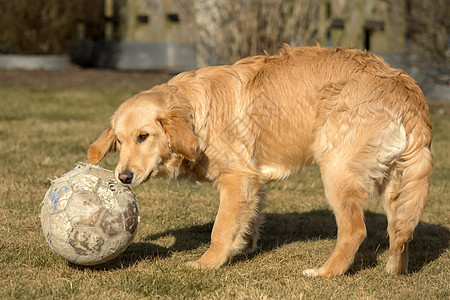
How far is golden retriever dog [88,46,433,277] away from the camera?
4.23 metres

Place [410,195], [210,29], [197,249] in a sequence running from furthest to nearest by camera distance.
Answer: [210,29]
[197,249]
[410,195]

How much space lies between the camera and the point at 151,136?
14.0 feet

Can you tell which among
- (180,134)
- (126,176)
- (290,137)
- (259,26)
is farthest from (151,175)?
(259,26)

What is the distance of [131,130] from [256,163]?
40.2 inches

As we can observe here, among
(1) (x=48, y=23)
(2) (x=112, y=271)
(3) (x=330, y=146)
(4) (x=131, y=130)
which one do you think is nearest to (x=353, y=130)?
(3) (x=330, y=146)

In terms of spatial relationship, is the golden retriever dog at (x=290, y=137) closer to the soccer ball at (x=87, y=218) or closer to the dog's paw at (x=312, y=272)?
the dog's paw at (x=312, y=272)

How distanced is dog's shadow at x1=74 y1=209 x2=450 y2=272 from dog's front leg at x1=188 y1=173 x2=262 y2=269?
47 centimetres

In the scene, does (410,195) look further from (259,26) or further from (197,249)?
(259,26)

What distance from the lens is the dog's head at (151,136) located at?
4.21 m

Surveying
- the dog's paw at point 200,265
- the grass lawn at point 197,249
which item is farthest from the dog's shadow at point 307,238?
the dog's paw at point 200,265

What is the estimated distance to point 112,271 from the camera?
4344 mm

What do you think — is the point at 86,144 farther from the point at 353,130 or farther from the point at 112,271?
the point at 353,130

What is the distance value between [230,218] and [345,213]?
0.87m

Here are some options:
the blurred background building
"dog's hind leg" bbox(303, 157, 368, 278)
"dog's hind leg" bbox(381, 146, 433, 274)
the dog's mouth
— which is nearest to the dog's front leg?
the dog's mouth
